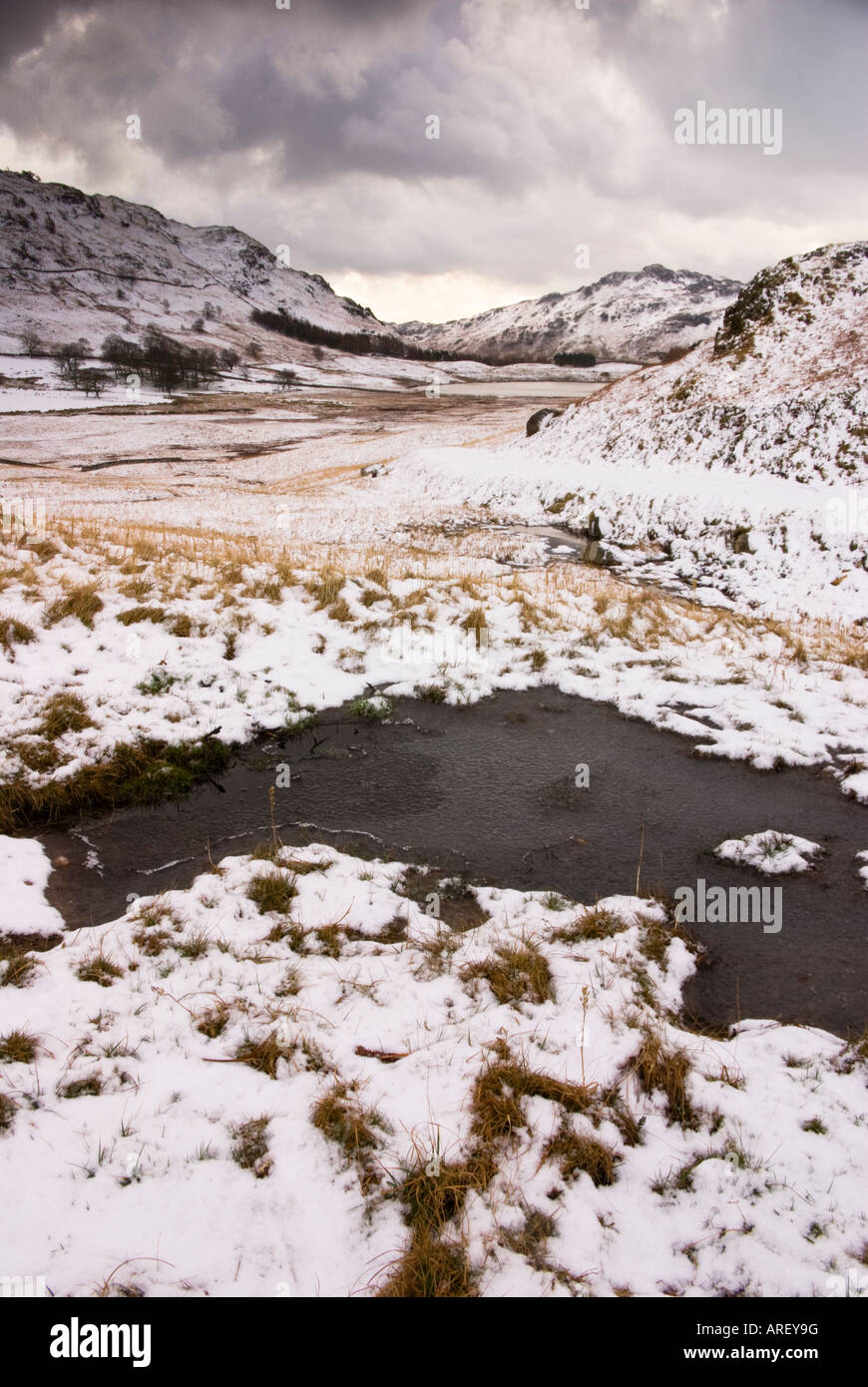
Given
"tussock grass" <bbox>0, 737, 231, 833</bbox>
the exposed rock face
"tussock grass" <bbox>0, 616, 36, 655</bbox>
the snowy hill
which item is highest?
the exposed rock face

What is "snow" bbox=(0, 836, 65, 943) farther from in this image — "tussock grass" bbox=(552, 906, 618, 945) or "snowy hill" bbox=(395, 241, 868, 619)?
"snowy hill" bbox=(395, 241, 868, 619)

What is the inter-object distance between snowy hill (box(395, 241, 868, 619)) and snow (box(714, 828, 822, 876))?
39.2 feet

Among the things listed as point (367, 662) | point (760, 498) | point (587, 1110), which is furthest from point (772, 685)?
point (760, 498)

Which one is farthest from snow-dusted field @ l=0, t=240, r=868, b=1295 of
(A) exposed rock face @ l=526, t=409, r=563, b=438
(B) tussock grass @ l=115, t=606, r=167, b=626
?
(A) exposed rock face @ l=526, t=409, r=563, b=438

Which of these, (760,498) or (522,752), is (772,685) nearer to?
(522,752)

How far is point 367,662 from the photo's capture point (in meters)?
11.3

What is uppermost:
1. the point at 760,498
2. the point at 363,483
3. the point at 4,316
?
the point at 4,316

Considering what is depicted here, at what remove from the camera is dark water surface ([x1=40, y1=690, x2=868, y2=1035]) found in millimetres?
5566

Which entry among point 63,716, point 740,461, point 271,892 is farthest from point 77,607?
point 740,461

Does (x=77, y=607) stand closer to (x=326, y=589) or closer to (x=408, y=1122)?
(x=326, y=589)

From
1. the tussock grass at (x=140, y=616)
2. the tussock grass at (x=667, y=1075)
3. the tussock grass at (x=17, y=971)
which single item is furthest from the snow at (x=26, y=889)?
the tussock grass at (x=140, y=616)

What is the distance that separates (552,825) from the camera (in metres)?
7.36

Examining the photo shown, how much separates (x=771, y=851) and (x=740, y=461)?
2367cm

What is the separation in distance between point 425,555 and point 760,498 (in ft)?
38.5
